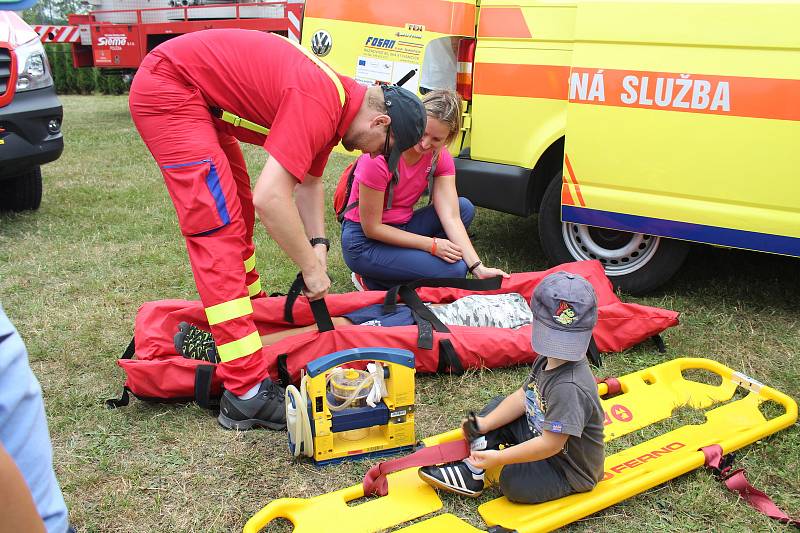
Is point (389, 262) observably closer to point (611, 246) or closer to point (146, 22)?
point (611, 246)

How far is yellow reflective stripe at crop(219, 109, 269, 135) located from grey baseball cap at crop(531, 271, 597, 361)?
1.41m

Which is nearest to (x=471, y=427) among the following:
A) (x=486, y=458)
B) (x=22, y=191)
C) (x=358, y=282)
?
(x=486, y=458)

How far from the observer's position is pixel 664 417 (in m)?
3.06

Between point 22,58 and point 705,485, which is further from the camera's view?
point 22,58

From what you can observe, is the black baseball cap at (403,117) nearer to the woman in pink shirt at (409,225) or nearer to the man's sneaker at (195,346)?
the woman in pink shirt at (409,225)

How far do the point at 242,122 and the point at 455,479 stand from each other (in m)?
1.70

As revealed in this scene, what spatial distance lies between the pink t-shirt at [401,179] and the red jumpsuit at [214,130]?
84 cm

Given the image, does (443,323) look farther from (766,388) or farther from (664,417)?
(766,388)

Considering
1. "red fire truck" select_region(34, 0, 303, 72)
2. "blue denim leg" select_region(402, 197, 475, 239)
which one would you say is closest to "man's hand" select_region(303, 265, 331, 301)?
"blue denim leg" select_region(402, 197, 475, 239)

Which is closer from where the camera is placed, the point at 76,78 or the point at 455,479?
the point at 455,479

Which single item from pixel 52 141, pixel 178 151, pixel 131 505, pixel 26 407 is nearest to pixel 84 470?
pixel 131 505

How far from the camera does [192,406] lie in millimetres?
3096

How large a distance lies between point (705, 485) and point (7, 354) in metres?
2.47

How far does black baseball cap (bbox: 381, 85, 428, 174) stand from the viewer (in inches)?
107
